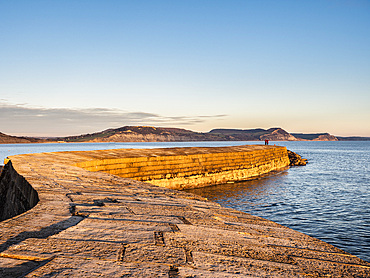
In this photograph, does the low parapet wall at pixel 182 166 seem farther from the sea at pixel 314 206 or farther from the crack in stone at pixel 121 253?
the crack in stone at pixel 121 253

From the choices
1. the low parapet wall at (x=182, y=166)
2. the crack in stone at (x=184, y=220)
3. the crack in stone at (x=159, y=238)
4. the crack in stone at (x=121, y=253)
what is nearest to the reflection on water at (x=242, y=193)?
the low parapet wall at (x=182, y=166)

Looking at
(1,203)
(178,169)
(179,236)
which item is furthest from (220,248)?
(178,169)

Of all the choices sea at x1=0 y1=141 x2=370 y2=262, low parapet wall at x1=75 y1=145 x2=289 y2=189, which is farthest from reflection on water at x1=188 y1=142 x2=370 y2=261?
low parapet wall at x1=75 y1=145 x2=289 y2=189

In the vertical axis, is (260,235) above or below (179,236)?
below

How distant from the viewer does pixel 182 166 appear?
52.9ft

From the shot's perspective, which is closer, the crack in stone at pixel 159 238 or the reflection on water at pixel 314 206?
the crack in stone at pixel 159 238

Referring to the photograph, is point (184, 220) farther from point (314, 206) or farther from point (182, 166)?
point (182, 166)

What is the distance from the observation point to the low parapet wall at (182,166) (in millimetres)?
12719

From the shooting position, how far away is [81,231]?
2.29 metres

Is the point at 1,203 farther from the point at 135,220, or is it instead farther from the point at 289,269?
the point at 289,269

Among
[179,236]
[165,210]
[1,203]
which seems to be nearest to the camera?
[179,236]

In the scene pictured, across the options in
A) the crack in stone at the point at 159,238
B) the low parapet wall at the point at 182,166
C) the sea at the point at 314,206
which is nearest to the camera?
the crack in stone at the point at 159,238

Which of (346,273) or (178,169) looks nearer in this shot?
(346,273)

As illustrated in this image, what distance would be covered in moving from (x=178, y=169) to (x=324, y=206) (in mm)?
7534
